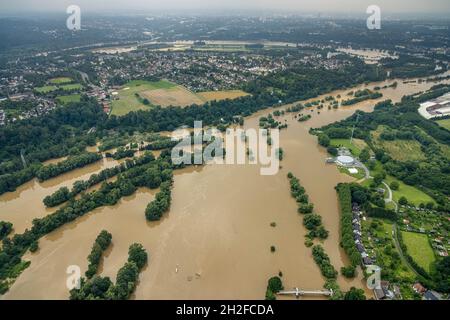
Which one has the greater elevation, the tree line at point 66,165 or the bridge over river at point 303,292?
the tree line at point 66,165

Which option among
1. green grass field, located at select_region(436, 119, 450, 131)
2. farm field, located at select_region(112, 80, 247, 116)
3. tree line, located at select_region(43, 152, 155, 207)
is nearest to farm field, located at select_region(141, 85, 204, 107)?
farm field, located at select_region(112, 80, 247, 116)

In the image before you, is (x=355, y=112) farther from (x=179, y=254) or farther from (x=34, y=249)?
(x=34, y=249)

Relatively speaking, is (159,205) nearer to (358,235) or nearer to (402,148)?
(358,235)

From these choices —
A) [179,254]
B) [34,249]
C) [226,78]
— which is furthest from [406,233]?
[226,78]

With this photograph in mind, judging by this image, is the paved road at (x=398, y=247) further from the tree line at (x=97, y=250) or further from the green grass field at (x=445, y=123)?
the green grass field at (x=445, y=123)

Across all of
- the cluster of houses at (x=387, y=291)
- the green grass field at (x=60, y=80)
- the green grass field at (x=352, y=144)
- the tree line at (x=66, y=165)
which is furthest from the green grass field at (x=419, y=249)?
the green grass field at (x=60, y=80)

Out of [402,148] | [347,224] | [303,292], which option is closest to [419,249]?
[347,224]
